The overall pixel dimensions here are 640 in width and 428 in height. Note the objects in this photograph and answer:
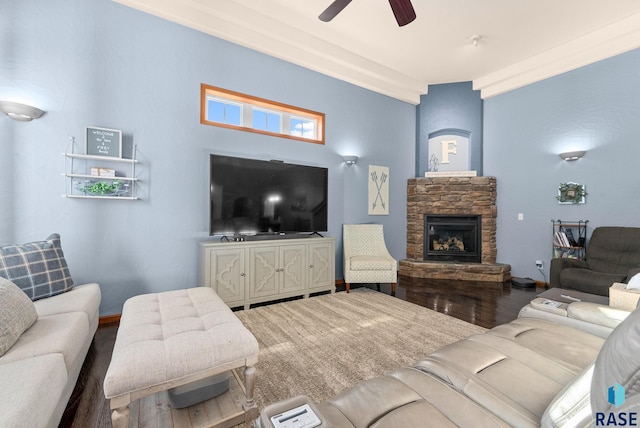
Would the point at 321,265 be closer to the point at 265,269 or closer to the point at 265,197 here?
the point at 265,269

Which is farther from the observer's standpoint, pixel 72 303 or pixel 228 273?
pixel 228 273

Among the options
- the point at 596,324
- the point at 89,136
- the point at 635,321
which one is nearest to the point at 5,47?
the point at 89,136

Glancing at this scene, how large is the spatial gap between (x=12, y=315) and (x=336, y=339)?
2.02 m

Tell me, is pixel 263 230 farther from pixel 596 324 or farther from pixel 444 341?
pixel 596 324

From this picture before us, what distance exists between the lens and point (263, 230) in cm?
328

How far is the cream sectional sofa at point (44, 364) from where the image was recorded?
2.92 ft

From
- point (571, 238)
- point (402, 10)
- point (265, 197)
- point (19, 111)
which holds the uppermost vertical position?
point (402, 10)

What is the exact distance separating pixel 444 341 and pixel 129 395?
2.21m

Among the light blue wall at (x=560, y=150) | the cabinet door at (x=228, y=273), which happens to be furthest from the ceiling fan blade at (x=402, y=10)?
the light blue wall at (x=560, y=150)

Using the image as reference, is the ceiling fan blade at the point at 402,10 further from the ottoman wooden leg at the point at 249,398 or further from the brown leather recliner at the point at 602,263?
the brown leather recliner at the point at 602,263

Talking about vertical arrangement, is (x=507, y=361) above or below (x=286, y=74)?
below

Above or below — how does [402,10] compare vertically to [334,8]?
below

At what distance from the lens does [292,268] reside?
Answer: 10.7 feet

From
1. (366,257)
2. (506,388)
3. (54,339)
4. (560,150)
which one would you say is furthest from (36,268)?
(560,150)
